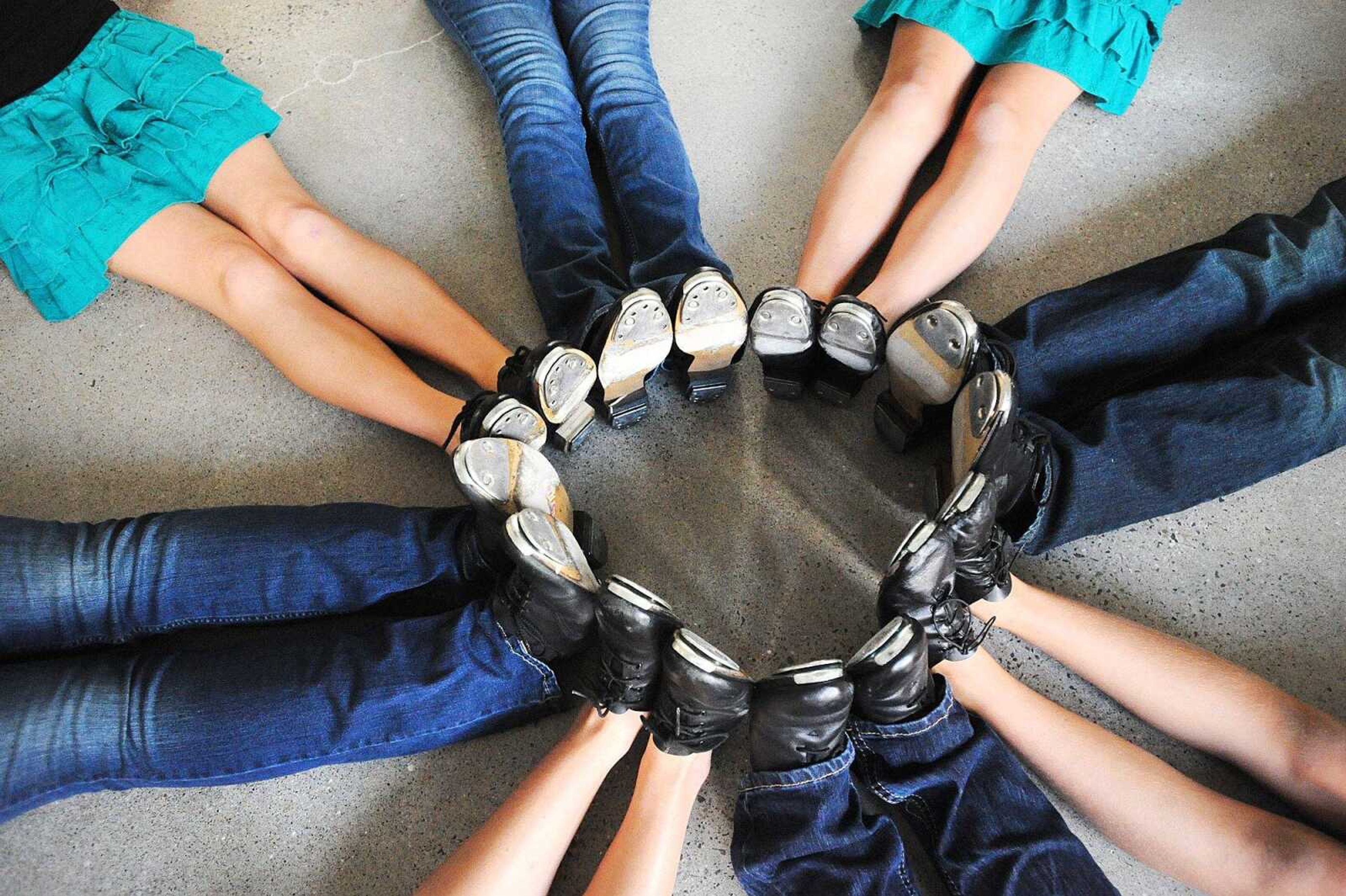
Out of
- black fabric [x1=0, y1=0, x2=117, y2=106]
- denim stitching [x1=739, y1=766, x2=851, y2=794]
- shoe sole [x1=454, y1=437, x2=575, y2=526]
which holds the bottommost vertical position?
denim stitching [x1=739, y1=766, x2=851, y2=794]

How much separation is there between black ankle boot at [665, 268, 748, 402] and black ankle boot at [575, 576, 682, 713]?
0.32 metres

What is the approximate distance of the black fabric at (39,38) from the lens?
44.6 inches

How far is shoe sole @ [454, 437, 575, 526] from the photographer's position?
905 mm

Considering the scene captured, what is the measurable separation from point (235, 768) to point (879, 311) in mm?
853

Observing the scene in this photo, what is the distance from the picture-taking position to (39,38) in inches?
45.6

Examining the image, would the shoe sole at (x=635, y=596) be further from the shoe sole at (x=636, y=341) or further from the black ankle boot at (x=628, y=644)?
the shoe sole at (x=636, y=341)

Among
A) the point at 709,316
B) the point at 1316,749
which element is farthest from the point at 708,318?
the point at 1316,749

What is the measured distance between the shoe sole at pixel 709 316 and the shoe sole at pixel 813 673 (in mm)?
393

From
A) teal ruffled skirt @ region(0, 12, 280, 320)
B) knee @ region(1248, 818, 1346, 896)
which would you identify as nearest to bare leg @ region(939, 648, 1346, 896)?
knee @ region(1248, 818, 1346, 896)

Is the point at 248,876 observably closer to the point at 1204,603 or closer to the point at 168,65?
the point at 168,65

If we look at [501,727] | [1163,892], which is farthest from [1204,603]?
[501,727]

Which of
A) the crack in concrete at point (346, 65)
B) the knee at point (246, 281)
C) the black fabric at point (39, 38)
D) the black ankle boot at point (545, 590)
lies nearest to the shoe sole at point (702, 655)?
the black ankle boot at point (545, 590)

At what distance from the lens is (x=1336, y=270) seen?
1.04 meters

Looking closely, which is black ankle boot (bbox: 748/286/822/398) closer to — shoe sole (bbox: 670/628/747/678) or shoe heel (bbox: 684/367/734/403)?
shoe heel (bbox: 684/367/734/403)
